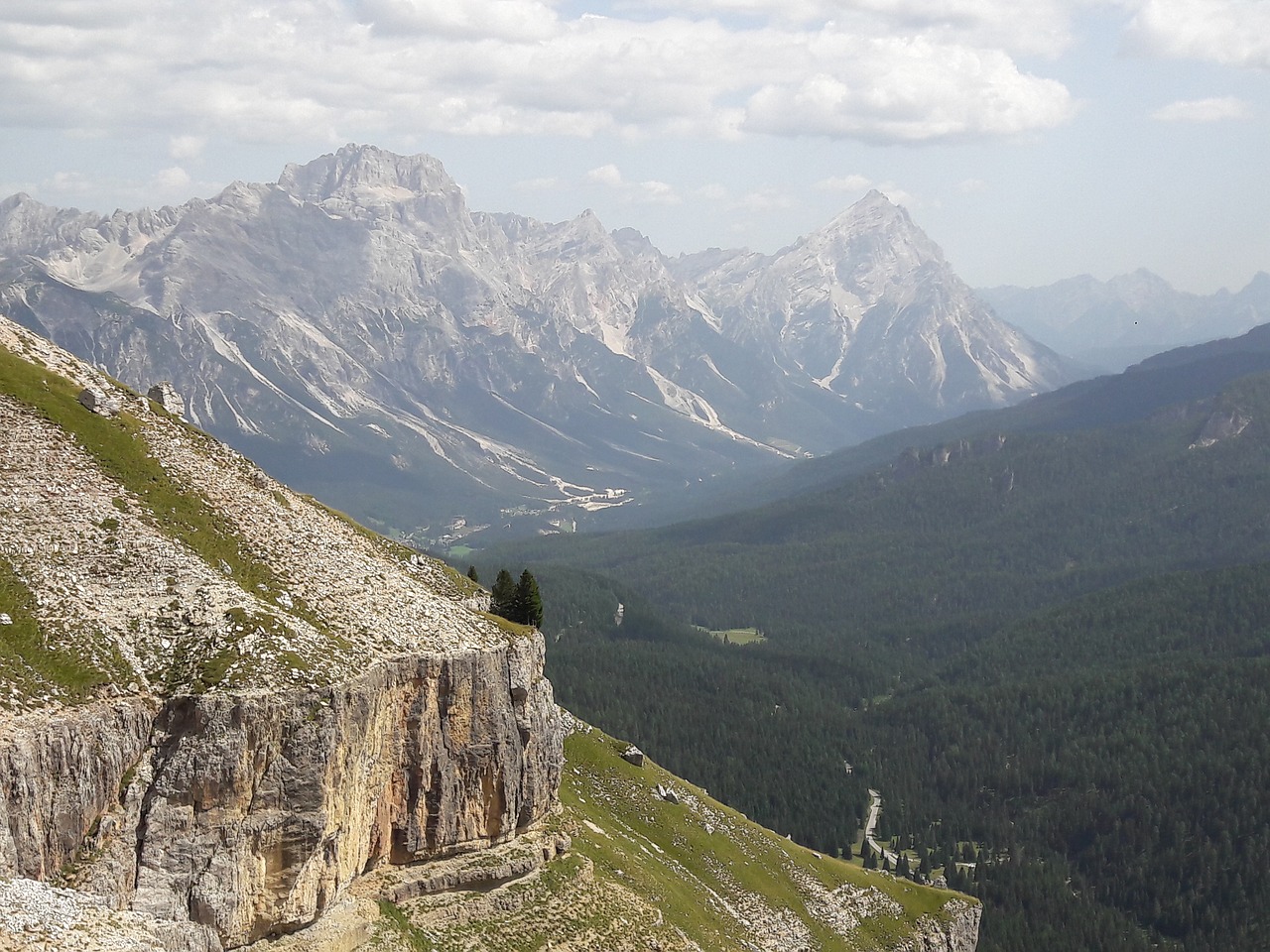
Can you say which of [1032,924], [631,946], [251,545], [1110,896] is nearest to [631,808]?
[631,946]

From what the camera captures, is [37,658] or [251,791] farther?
[251,791]

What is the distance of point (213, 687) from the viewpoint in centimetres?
7625

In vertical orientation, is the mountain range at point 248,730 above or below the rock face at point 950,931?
above

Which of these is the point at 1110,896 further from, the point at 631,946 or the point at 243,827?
the point at 243,827

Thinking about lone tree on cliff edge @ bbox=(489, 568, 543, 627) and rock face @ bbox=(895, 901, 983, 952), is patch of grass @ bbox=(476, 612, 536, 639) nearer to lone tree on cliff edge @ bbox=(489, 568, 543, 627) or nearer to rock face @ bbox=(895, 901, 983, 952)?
lone tree on cliff edge @ bbox=(489, 568, 543, 627)

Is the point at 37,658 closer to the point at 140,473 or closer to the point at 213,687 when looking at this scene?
the point at 213,687

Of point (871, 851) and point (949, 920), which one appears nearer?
point (949, 920)

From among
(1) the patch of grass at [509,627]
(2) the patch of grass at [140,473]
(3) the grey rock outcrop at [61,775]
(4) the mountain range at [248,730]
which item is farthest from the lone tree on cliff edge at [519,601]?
(3) the grey rock outcrop at [61,775]

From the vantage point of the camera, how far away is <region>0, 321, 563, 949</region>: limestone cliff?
7212 centimetres

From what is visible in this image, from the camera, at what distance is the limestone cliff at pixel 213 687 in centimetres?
7212

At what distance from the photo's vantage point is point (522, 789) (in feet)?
330

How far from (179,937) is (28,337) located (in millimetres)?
51303

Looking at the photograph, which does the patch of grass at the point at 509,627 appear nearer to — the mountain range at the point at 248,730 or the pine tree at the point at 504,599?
the mountain range at the point at 248,730

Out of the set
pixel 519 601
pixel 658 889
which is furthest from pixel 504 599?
pixel 658 889
